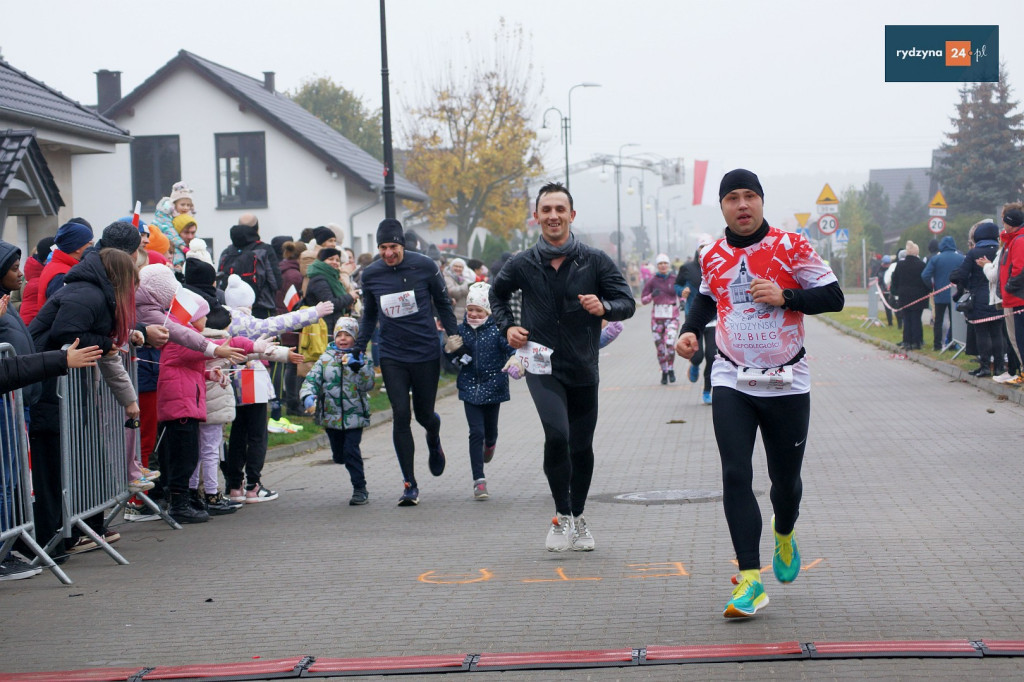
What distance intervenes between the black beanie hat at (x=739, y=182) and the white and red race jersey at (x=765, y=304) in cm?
22

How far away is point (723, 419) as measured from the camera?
5902mm

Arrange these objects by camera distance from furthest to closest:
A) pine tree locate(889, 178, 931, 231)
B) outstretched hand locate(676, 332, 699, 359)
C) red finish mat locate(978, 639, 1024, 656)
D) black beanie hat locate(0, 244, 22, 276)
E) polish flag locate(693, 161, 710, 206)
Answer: pine tree locate(889, 178, 931, 231) < polish flag locate(693, 161, 710, 206) < black beanie hat locate(0, 244, 22, 276) < outstretched hand locate(676, 332, 699, 359) < red finish mat locate(978, 639, 1024, 656)

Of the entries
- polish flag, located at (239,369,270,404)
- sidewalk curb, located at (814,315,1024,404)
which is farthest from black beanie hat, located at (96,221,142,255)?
sidewalk curb, located at (814,315,1024,404)

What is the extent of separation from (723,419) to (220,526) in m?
4.54

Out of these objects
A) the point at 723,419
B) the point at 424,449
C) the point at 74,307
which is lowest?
the point at 424,449

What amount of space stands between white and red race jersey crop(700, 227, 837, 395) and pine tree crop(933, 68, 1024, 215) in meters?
58.3

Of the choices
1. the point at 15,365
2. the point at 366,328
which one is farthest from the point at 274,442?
the point at 15,365

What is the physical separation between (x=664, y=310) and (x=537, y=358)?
38.7ft

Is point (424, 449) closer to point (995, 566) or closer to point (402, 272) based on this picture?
point (402, 272)

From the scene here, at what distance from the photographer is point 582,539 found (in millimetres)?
7539

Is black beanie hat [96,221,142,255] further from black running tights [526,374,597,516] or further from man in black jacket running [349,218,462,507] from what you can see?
black running tights [526,374,597,516]

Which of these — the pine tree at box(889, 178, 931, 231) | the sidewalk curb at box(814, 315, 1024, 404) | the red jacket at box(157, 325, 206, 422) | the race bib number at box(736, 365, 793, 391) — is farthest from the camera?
the pine tree at box(889, 178, 931, 231)

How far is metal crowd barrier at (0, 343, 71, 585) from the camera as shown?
7.10 m

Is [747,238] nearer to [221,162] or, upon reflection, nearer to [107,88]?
[221,162]
